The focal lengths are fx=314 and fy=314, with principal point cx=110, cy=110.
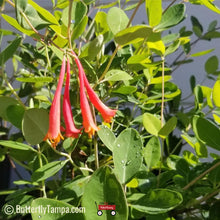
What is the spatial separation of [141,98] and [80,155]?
123 millimetres

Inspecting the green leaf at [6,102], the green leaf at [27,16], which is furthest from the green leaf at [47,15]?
the green leaf at [6,102]

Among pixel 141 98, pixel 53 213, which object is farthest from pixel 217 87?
pixel 53 213

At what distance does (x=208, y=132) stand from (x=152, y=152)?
101 mm

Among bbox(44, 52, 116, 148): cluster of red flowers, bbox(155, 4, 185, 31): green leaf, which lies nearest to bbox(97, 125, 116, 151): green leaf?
bbox(44, 52, 116, 148): cluster of red flowers

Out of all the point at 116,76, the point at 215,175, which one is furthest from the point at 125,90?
the point at 215,175

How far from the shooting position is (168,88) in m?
0.50

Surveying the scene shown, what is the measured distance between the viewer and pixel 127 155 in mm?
299

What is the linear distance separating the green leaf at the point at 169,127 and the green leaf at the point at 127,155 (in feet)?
0.22

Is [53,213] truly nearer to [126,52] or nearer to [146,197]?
[146,197]

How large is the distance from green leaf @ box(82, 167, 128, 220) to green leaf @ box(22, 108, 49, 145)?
0.31 feet

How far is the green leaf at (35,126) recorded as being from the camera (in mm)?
Result: 302

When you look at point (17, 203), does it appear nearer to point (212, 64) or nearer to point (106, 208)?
point (106, 208)

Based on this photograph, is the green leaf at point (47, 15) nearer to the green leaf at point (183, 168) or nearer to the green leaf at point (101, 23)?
the green leaf at point (101, 23)

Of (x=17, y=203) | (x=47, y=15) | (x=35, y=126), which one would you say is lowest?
(x=17, y=203)
